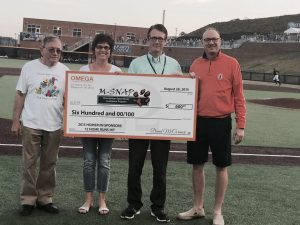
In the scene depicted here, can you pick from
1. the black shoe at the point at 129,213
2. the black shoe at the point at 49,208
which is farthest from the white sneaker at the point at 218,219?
the black shoe at the point at 49,208

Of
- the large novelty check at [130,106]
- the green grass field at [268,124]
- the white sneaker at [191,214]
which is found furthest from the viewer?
the green grass field at [268,124]

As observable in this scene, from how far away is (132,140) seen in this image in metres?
5.55

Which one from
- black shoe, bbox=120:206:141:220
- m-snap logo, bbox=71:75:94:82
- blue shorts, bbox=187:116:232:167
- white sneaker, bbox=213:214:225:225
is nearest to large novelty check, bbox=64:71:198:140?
m-snap logo, bbox=71:75:94:82

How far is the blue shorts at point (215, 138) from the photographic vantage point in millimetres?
5410

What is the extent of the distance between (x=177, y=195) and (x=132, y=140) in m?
1.48

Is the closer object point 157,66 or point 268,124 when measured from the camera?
point 157,66

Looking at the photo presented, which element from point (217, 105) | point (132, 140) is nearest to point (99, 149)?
point (132, 140)

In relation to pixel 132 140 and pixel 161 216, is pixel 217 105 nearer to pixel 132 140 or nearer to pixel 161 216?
pixel 132 140

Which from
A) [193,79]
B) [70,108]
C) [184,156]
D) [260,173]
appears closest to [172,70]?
[193,79]

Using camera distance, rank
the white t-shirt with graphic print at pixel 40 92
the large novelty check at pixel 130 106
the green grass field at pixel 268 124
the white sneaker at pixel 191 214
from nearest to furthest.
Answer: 1. the white t-shirt with graphic print at pixel 40 92
2. the large novelty check at pixel 130 106
3. the white sneaker at pixel 191 214
4. the green grass field at pixel 268 124

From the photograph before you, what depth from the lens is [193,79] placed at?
17.9 feet

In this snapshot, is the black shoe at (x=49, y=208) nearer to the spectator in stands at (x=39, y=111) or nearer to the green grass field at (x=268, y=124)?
the spectator in stands at (x=39, y=111)

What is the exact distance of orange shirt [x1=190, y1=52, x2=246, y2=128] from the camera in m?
5.36

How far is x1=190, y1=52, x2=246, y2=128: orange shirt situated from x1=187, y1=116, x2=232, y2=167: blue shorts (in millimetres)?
80
